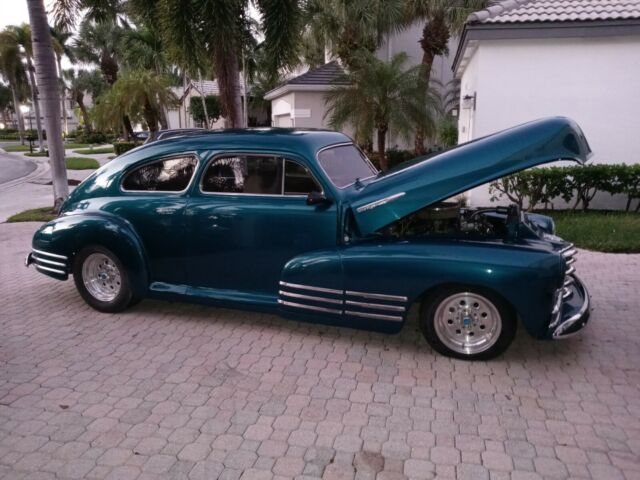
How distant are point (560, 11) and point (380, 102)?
467 cm

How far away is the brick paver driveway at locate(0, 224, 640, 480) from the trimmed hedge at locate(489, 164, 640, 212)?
16.1 ft

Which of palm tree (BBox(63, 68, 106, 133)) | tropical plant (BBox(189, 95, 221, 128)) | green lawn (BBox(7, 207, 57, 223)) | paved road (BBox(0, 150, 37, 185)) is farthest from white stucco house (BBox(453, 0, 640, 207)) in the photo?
palm tree (BBox(63, 68, 106, 133))

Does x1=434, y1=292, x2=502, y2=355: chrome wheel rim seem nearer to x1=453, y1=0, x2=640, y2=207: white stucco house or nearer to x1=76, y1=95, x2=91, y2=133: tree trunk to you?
x1=453, y1=0, x2=640, y2=207: white stucco house

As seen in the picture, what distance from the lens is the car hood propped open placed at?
3945mm

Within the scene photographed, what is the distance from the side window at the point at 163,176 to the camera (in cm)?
506

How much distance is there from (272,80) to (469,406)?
900 cm

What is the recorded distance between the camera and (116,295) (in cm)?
536

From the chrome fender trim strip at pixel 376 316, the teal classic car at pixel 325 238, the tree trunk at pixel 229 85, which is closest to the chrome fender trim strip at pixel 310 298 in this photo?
the teal classic car at pixel 325 238

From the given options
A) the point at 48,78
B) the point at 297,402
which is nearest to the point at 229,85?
the point at 48,78

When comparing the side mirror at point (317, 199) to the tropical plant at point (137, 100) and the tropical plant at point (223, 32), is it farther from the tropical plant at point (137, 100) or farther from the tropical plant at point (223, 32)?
the tropical plant at point (137, 100)

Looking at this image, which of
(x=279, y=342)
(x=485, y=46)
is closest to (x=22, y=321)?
(x=279, y=342)

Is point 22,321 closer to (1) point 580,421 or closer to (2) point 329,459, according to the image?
(2) point 329,459

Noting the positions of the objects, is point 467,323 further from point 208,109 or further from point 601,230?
point 208,109

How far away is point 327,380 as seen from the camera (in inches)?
159
